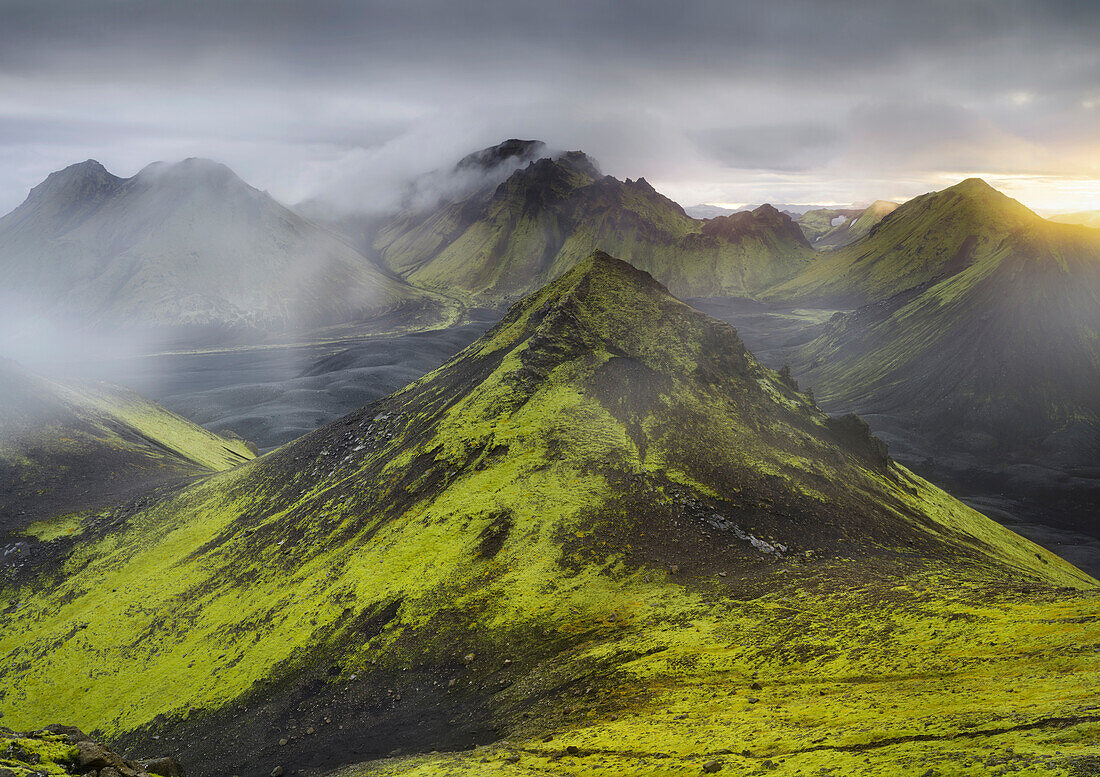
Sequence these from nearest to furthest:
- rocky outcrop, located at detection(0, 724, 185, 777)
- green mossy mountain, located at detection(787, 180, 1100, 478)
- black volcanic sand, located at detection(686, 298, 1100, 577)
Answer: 1. rocky outcrop, located at detection(0, 724, 185, 777)
2. black volcanic sand, located at detection(686, 298, 1100, 577)
3. green mossy mountain, located at detection(787, 180, 1100, 478)

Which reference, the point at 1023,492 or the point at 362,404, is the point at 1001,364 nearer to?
the point at 1023,492

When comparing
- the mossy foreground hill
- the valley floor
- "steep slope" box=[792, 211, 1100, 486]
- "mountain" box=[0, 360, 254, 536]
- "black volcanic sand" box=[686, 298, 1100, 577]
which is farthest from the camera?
"steep slope" box=[792, 211, 1100, 486]

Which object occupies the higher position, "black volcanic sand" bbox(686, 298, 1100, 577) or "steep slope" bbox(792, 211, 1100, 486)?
"steep slope" bbox(792, 211, 1100, 486)

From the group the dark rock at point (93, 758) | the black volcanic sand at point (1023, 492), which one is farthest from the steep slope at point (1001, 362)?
the dark rock at point (93, 758)

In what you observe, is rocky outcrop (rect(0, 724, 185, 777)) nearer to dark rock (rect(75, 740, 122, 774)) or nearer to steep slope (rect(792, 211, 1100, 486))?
dark rock (rect(75, 740, 122, 774))

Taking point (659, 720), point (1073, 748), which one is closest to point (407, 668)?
point (659, 720)

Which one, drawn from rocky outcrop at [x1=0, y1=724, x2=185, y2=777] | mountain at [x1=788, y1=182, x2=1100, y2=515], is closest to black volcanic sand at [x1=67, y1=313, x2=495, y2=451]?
rocky outcrop at [x1=0, y1=724, x2=185, y2=777]

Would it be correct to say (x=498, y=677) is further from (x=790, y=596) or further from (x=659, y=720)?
(x=790, y=596)
